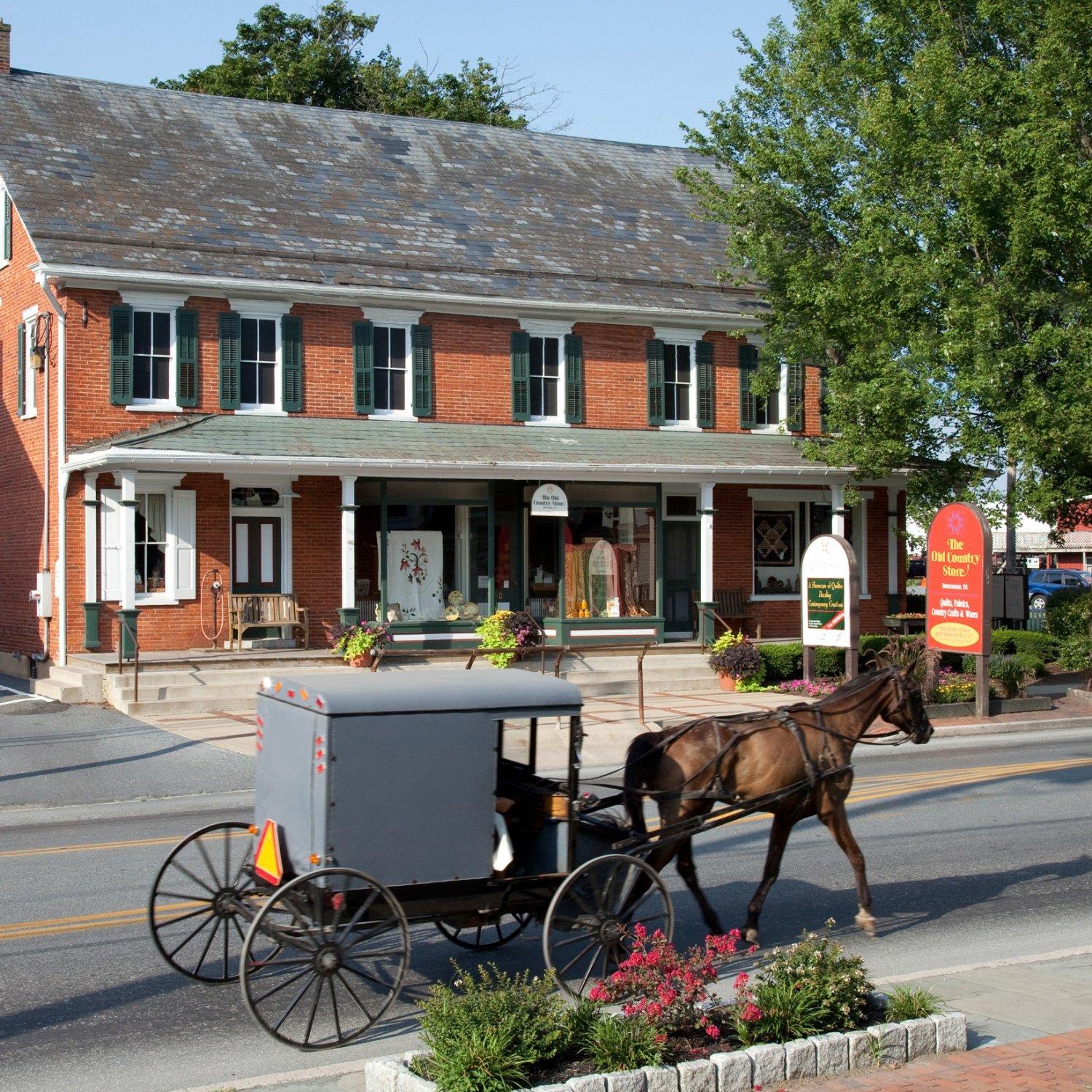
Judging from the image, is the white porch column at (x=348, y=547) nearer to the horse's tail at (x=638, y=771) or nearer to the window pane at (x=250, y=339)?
the window pane at (x=250, y=339)

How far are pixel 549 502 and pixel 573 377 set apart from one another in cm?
320

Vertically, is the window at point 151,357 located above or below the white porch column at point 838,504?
above

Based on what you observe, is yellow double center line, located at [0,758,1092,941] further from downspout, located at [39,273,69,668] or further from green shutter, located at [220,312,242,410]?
green shutter, located at [220,312,242,410]

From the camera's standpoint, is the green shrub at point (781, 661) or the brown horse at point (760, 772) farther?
the green shrub at point (781, 661)

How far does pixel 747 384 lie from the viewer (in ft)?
95.2

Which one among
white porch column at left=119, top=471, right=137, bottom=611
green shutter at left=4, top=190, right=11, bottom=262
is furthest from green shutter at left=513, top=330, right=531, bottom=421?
green shutter at left=4, top=190, right=11, bottom=262

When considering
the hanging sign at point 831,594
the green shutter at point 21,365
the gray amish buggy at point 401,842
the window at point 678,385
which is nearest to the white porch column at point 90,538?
the green shutter at point 21,365

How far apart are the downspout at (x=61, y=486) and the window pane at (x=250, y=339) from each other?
10.1 ft

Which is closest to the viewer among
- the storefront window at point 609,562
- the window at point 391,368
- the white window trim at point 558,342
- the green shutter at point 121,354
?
the green shutter at point 121,354

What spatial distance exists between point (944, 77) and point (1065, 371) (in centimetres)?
539

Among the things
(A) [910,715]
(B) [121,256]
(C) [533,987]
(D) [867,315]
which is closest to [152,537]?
(B) [121,256]

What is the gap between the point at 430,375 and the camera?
26.2 meters

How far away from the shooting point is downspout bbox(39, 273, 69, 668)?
2322 centimetres

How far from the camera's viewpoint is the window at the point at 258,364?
24.8 m
